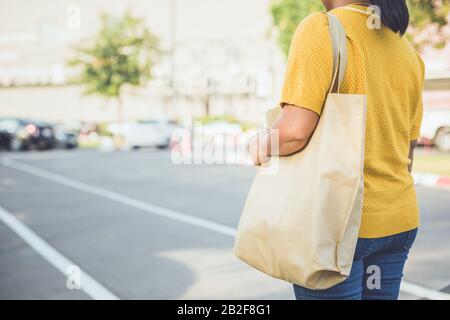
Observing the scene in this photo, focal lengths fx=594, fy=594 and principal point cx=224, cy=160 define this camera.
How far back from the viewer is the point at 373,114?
71.6 inches

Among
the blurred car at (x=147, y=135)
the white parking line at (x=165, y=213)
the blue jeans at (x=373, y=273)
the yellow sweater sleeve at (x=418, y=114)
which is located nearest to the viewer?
the blue jeans at (x=373, y=273)

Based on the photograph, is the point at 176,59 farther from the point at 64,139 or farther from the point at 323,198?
the point at 323,198

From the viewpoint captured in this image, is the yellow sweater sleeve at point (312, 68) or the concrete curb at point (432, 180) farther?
the concrete curb at point (432, 180)

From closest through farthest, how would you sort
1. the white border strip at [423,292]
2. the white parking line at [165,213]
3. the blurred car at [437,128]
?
the white border strip at [423,292], the white parking line at [165,213], the blurred car at [437,128]

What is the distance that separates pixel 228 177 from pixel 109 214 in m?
4.94

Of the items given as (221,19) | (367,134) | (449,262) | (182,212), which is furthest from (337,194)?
(221,19)

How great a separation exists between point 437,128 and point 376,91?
24.5 metres

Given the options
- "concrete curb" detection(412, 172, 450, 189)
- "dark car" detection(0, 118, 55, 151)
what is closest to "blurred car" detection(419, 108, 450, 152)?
"concrete curb" detection(412, 172, 450, 189)

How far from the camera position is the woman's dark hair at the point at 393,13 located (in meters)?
1.89

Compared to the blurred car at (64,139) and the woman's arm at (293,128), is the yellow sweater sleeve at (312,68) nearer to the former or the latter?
the woman's arm at (293,128)

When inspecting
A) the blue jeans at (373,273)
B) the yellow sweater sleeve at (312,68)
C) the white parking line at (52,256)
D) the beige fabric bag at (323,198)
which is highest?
the yellow sweater sleeve at (312,68)

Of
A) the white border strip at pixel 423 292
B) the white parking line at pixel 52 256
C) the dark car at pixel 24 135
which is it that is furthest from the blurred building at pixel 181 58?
the white border strip at pixel 423 292

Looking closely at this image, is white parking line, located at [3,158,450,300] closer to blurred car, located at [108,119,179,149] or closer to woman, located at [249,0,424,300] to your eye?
woman, located at [249,0,424,300]

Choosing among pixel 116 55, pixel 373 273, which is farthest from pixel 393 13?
pixel 116 55
